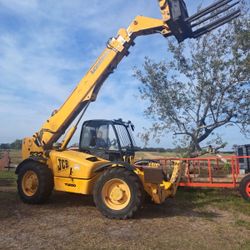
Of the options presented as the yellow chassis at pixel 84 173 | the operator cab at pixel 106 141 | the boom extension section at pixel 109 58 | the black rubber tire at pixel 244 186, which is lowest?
the black rubber tire at pixel 244 186

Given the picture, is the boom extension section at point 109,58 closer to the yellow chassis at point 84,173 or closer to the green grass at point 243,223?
the yellow chassis at point 84,173

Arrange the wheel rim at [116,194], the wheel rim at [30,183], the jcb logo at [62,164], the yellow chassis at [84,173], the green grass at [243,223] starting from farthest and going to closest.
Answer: the wheel rim at [30,183] < the jcb logo at [62,164] < the yellow chassis at [84,173] < the wheel rim at [116,194] < the green grass at [243,223]

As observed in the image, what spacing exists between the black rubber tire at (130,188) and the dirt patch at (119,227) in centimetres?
21

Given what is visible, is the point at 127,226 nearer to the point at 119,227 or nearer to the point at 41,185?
the point at 119,227

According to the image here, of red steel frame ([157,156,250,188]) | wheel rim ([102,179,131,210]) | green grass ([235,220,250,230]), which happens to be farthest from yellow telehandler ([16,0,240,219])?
green grass ([235,220,250,230])

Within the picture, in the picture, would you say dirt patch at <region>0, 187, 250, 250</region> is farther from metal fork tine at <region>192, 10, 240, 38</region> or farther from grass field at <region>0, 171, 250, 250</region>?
metal fork tine at <region>192, 10, 240, 38</region>

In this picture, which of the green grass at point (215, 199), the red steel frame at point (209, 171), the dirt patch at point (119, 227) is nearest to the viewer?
the dirt patch at point (119, 227)

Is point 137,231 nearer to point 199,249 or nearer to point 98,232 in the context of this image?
point 98,232

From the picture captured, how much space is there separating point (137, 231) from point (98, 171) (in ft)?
7.81

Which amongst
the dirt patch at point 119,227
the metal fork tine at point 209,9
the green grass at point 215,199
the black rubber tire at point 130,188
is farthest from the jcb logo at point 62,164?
the metal fork tine at point 209,9

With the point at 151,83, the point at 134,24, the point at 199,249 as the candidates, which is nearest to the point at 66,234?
the point at 199,249

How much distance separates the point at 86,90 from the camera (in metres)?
Answer: 10.5

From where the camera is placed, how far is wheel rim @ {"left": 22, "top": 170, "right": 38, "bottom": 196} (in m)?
10.1

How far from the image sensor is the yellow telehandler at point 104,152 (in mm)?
8711
